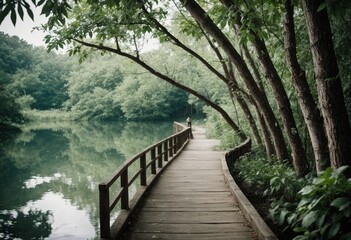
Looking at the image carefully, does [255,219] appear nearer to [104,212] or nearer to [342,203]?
[104,212]

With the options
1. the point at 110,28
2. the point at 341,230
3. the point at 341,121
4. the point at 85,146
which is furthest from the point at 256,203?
the point at 85,146

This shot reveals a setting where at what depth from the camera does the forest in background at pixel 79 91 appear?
57491 mm

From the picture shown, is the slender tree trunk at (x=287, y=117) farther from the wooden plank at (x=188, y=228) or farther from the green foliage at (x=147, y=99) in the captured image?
the green foliage at (x=147, y=99)

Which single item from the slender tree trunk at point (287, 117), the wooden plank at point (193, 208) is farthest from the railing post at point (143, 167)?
the slender tree trunk at point (287, 117)

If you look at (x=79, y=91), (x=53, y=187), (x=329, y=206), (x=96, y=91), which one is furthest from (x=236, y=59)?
(x=79, y=91)

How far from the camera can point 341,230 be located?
9.25ft

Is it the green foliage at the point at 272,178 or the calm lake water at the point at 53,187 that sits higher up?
the green foliage at the point at 272,178

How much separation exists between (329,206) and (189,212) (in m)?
3.55

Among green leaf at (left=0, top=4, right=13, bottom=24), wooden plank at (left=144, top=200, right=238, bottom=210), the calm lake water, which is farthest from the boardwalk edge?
the calm lake water

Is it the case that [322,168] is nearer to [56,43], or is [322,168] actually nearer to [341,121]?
[341,121]

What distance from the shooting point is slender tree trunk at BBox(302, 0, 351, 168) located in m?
3.90

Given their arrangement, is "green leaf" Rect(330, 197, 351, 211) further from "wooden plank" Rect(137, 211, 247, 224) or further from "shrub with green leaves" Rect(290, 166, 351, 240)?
"wooden plank" Rect(137, 211, 247, 224)

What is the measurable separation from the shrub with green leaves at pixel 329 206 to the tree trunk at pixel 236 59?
442 cm

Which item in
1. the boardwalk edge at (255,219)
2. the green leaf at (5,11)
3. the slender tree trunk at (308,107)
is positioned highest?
the green leaf at (5,11)
